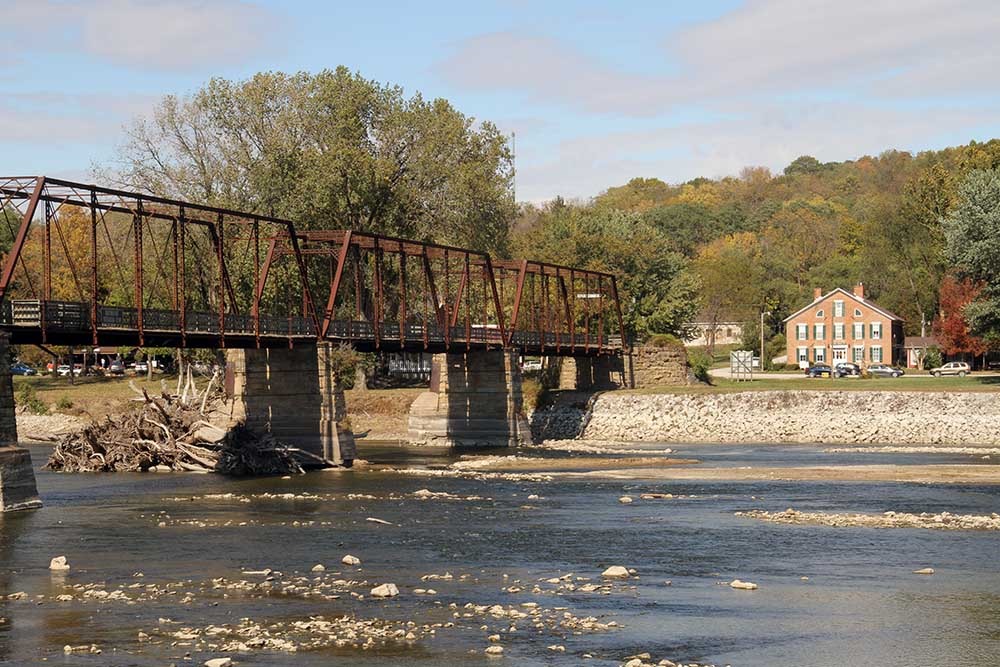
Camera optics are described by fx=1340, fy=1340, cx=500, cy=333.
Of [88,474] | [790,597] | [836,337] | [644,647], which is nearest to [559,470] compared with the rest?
[88,474]

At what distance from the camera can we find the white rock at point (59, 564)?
1306 inches

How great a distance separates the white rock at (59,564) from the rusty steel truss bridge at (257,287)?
538 inches

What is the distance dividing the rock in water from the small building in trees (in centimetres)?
10940

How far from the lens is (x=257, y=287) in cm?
6228

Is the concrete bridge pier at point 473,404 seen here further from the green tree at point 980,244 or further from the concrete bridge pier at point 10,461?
the concrete bridge pier at point 10,461

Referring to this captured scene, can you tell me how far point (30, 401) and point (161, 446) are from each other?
135 feet

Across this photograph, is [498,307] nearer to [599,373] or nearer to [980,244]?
[599,373]

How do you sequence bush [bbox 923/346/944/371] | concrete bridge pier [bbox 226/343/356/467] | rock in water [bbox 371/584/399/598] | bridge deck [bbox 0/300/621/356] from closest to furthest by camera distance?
rock in water [bbox 371/584/399/598]
bridge deck [bbox 0/300/621/356]
concrete bridge pier [bbox 226/343/356/467]
bush [bbox 923/346/944/371]

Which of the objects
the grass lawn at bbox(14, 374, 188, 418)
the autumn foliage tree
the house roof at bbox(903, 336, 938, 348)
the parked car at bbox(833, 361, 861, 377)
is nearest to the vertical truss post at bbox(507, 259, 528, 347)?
the grass lawn at bbox(14, 374, 188, 418)

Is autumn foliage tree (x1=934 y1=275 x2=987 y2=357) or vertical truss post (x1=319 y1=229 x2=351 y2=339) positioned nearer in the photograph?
vertical truss post (x1=319 y1=229 x2=351 y2=339)

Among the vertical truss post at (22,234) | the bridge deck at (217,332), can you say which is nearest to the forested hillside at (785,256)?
the bridge deck at (217,332)

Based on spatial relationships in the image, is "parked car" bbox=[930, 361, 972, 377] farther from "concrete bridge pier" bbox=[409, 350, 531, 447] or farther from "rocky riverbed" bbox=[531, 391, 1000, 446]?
"concrete bridge pier" bbox=[409, 350, 531, 447]

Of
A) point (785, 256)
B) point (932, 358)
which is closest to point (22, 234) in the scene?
point (932, 358)

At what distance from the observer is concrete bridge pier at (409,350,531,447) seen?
8169cm
